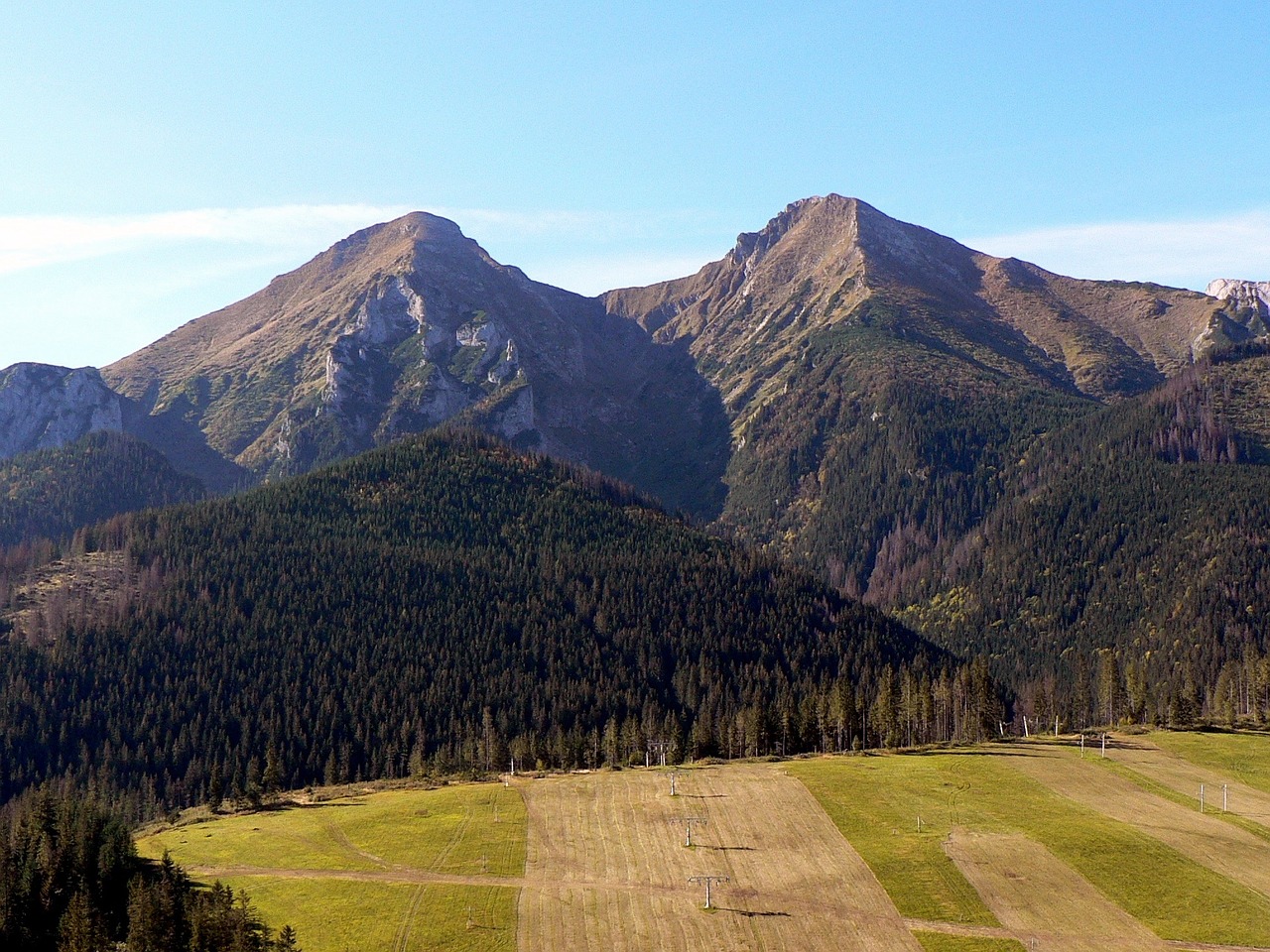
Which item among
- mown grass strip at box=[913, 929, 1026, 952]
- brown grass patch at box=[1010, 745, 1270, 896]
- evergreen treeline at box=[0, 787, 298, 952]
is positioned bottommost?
mown grass strip at box=[913, 929, 1026, 952]

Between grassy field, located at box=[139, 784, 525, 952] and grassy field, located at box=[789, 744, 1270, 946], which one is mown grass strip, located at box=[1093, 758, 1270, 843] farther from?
grassy field, located at box=[139, 784, 525, 952]

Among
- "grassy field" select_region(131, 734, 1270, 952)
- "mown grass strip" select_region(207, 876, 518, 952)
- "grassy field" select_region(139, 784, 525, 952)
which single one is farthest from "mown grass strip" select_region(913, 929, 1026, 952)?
"grassy field" select_region(139, 784, 525, 952)

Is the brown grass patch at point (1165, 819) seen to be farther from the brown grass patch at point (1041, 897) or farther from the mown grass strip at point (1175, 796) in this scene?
the brown grass patch at point (1041, 897)

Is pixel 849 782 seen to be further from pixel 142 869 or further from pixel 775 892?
pixel 142 869

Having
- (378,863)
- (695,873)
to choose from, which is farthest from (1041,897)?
(378,863)

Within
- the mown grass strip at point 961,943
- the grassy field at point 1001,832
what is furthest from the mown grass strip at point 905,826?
the mown grass strip at point 961,943

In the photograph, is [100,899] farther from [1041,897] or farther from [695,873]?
[1041,897]
